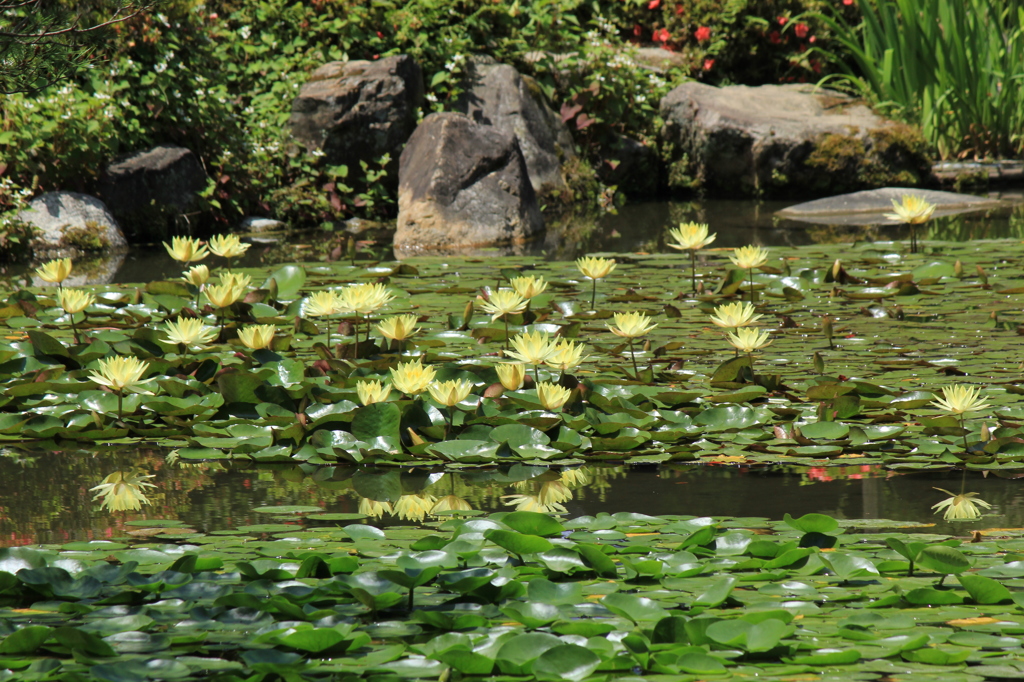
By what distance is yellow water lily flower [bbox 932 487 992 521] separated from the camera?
2180 mm

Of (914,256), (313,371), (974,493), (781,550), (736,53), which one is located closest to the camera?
(781,550)

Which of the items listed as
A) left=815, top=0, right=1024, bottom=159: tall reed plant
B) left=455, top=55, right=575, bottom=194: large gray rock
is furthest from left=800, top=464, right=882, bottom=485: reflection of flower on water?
left=815, top=0, right=1024, bottom=159: tall reed plant

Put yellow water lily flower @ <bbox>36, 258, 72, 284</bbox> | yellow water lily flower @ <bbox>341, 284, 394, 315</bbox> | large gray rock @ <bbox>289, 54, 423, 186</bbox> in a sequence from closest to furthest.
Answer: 1. yellow water lily flower @ <bbox>341, 284, 394, 315</bbox>
2. yellow water lily flower @ <bbox>36, 258, 72, 284</bbox>
3. large gray rock @ <bbox>289, 54, 423, 186</bbox>

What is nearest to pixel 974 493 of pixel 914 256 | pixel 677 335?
pixel 677 335

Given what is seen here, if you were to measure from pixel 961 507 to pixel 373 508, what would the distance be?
4.39 feet

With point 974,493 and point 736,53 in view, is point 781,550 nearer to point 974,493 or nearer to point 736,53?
point 974,493

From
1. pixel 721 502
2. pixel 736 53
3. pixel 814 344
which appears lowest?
pixel 721 502

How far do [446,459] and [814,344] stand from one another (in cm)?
155

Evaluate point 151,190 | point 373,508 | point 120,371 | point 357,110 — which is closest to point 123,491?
point 120,371

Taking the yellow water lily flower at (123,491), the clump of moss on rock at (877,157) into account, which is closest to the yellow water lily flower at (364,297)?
the yellow water lily flower at (123,491)

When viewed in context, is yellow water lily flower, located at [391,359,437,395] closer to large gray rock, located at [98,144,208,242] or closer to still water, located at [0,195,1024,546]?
still water, located at [0,195,1024,546]

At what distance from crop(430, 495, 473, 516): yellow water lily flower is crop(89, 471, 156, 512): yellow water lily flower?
696 millimetres

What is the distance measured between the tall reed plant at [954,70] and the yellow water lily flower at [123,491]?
874cm

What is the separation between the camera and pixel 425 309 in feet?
14.0
